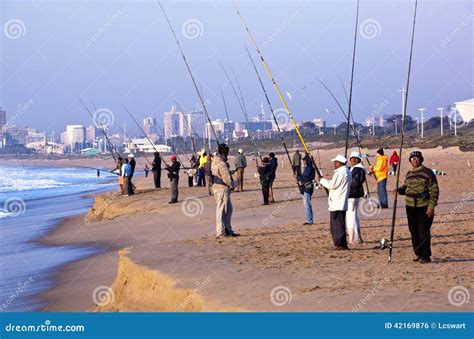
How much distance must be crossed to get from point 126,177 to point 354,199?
13.6m

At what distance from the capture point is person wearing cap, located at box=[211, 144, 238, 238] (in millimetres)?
13148

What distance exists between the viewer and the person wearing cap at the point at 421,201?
10.2m

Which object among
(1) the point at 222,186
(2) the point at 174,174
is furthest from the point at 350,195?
(2) the point at 174,174

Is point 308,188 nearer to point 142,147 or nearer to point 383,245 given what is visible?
point 383,245

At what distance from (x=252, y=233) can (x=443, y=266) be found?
4455 millimetres

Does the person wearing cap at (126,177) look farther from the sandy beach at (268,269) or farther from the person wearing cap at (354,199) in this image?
the person wearing cap at (354,199)

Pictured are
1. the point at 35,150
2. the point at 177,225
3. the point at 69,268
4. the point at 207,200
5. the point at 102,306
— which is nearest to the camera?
the point at 102,306

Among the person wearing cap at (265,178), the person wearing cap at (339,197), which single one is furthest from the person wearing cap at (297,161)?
the person wearing cap at (339,197)

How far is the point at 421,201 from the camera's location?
10.3 meters

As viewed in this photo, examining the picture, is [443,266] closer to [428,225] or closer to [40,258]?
[428,225]

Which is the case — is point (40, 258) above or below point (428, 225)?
below

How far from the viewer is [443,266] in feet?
32.9

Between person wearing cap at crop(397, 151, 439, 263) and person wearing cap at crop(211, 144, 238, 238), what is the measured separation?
3397mm
